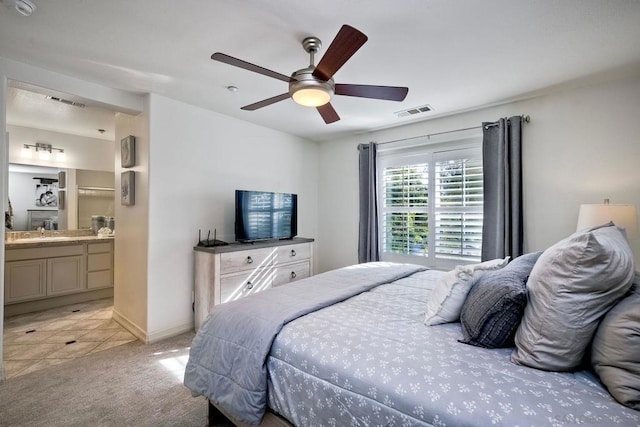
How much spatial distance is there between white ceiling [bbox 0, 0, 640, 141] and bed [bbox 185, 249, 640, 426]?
1.71 m

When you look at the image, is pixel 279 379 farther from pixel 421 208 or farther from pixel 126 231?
pixel 421 208

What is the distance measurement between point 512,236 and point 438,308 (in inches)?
79.9

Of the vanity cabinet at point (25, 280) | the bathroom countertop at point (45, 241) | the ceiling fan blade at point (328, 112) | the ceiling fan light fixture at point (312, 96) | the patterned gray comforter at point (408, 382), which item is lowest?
the vanity cabinet at point (25, 280)

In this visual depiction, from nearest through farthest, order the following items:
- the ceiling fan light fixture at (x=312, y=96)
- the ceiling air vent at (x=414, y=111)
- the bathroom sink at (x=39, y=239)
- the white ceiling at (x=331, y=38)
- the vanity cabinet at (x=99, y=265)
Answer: the white ceiling at (x=331, y=38) < the ceiling fan light fixture at (x=312, y=96) < the ceiling air vent at (x=414, y=111) < the bathroom sink at (x=39, y=239) < the vanity cabinet at (x=99, y=265)

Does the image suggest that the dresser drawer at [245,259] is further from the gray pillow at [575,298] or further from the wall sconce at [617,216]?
the wall sconce at [617,216]

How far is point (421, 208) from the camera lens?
12.5 ft

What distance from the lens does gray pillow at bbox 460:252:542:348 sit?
1163mm

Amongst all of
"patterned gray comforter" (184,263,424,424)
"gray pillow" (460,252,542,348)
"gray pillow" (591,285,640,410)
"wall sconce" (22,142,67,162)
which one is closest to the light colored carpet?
"patterned gray comforter" (184,263,424,424)

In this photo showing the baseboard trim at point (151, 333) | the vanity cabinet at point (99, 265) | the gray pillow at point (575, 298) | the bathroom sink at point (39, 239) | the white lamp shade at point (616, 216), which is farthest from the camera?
the vanity cabinet at point (99, 265)

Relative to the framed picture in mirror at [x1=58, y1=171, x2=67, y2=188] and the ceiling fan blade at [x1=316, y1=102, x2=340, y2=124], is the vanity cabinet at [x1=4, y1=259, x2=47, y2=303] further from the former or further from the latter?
the ceiling fan blade at [x1=316, y1=102, x2=340, y2=124]

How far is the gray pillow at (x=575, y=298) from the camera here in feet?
3.12

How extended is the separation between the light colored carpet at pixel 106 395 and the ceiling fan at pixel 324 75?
2.12m

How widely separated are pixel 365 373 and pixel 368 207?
311 cm

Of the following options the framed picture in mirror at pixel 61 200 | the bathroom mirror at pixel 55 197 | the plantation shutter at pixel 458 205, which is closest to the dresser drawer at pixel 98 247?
the bathroom mirror at pixel 55 197
